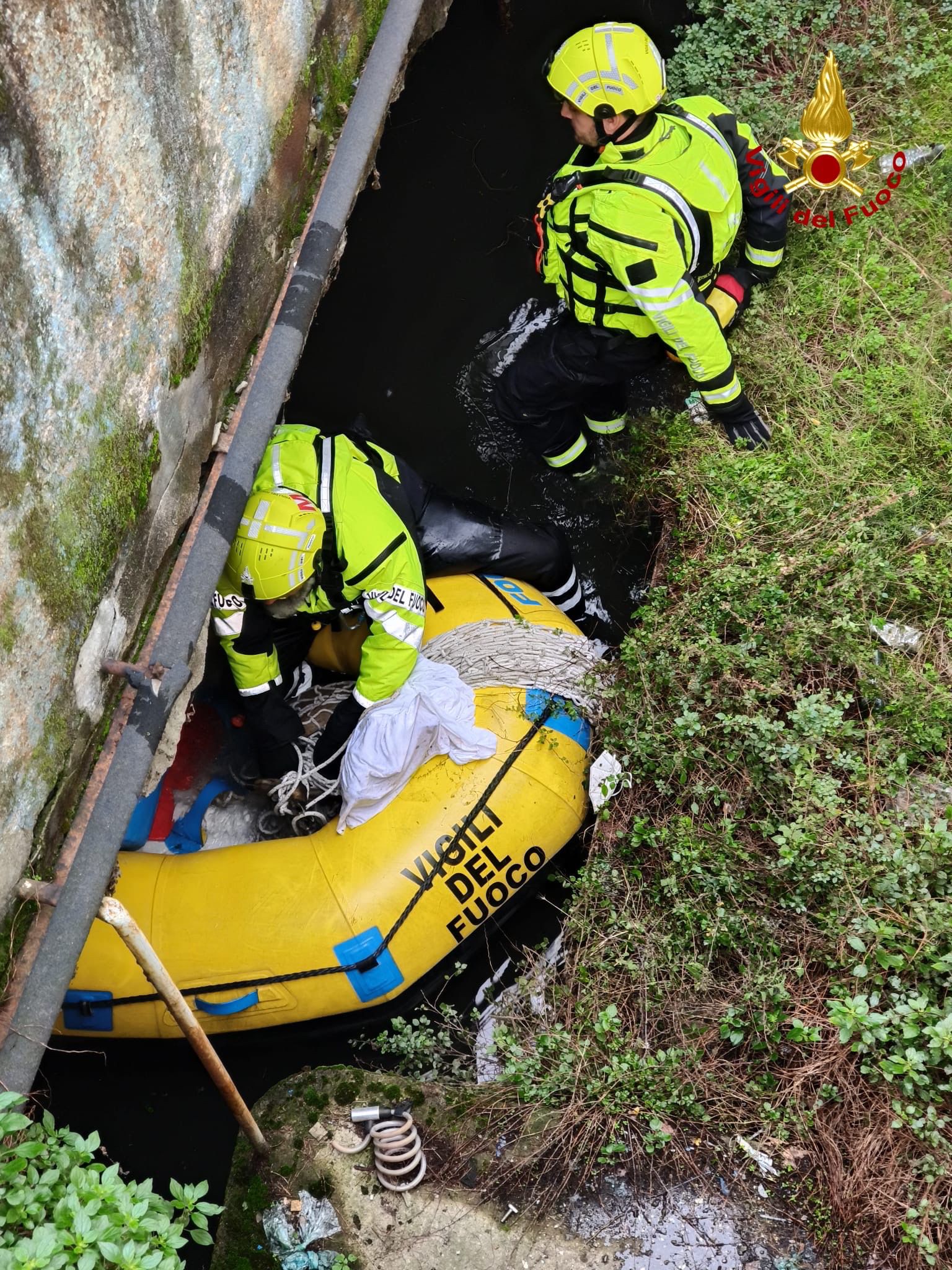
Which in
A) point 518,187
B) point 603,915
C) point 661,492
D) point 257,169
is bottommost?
point 603,915

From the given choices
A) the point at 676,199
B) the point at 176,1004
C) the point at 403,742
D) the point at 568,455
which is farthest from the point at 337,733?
the point at 676,199

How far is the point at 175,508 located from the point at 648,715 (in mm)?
1941

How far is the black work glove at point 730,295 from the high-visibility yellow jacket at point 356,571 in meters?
1.92

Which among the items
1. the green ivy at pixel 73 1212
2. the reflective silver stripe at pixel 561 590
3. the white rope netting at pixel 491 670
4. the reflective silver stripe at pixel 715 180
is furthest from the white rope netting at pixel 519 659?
the green ivy at pixel 73 1212

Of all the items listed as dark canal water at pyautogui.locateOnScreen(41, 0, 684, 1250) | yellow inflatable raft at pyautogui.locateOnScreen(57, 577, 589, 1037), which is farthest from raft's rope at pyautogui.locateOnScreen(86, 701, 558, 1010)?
dark canal water at pyautogui.locateOnScreen(41, 0, 684, 1250)

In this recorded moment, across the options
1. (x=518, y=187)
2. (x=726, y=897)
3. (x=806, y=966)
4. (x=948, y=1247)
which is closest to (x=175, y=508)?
(x=726, y=897)

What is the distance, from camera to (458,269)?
597 cm

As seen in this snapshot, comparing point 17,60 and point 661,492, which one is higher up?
point 17,60

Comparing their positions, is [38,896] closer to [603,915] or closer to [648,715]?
[603,915]

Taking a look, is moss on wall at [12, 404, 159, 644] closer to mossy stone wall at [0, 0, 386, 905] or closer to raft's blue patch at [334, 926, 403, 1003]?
mossy stone wall at [0, 0, 386, 905]

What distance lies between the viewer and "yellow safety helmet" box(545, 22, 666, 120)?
3.98m

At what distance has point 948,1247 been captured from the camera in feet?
9.57

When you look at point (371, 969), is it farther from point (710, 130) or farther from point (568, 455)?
point (710, 130)

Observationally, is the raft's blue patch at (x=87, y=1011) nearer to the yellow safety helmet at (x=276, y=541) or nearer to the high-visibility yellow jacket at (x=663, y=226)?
the yellow safety helmet at (x=276, y=541)
